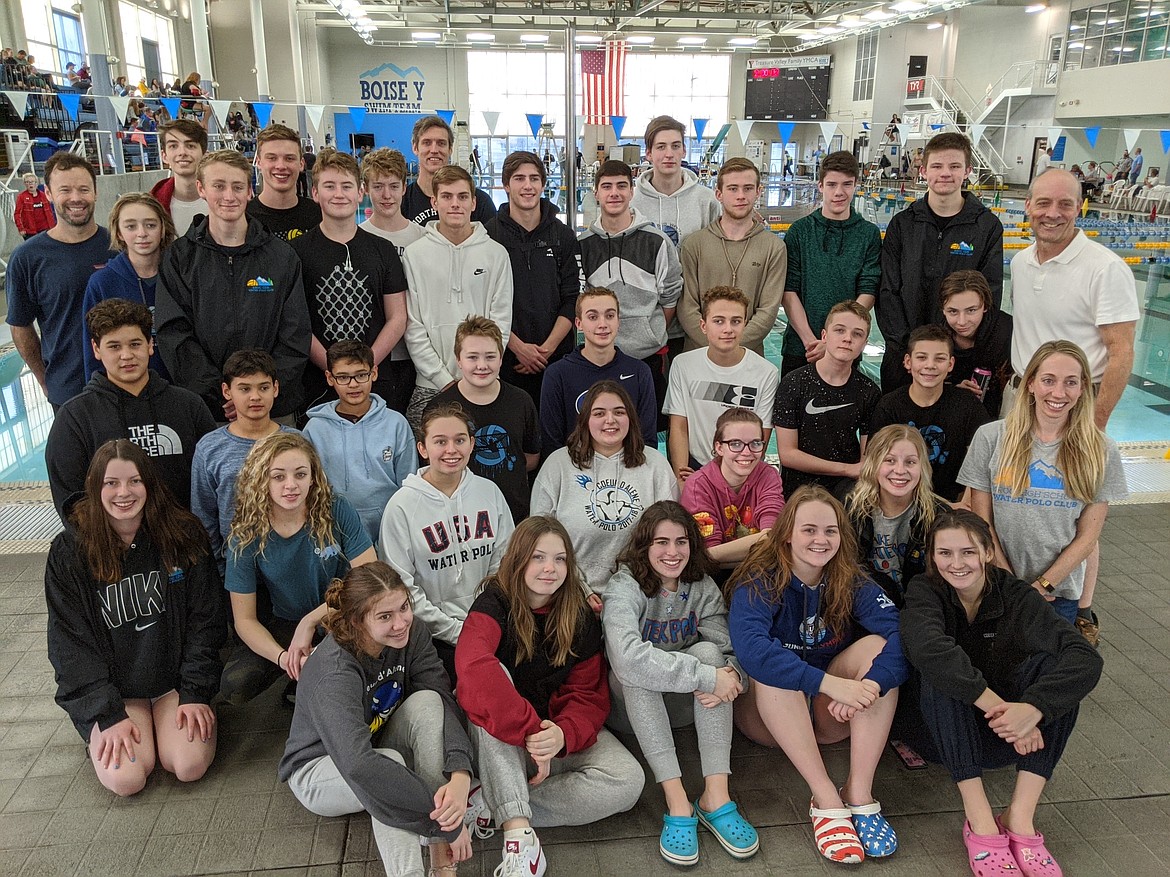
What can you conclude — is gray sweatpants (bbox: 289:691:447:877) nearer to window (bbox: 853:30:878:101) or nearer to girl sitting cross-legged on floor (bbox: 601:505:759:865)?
girl sitting cross-legged on floor (bbox: 601:505:759:865)

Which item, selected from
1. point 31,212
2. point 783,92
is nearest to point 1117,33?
point 783,92

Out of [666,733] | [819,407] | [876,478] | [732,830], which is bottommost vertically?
[732,830]

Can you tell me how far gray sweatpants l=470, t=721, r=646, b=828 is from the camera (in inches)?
88.2

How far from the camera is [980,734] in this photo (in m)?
2.39

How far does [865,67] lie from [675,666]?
30.3 meters

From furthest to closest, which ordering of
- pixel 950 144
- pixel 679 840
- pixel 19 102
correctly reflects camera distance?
pixel 19 102, pixel 950 144, pixel 679 840

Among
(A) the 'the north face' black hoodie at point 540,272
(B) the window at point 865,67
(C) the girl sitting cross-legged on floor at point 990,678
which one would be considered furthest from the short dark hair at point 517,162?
(B) the window at point 865,67

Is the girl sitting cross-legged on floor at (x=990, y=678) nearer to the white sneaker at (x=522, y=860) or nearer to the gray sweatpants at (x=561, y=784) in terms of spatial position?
the gray sweatpants at (x=561, y=784)

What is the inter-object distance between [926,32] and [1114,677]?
28.2 metres

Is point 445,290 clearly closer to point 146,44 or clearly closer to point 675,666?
point 675,666

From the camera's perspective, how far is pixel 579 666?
253cm

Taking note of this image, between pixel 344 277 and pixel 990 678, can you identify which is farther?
pixel 344 277

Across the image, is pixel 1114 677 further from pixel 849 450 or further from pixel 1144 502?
pixel 1144 502

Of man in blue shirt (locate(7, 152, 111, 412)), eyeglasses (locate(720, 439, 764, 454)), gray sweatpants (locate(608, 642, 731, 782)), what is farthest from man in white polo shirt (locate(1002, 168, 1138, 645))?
man in blue shirt (locate(7, 152, 111, 412))
